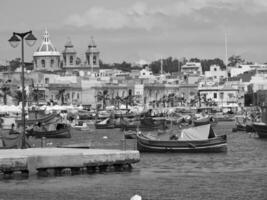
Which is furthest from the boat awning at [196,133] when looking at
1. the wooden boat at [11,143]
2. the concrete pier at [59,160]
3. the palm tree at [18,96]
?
the palm tree at [18,96]

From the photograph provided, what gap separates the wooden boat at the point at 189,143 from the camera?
56719 mm

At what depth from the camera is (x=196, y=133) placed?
57281 millimetres

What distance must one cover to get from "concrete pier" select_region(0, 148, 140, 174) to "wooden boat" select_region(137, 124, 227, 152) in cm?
1287

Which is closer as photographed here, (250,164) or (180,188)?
(180,188)

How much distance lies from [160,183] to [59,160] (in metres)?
3.97

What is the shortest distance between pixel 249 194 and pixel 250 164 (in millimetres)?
13196

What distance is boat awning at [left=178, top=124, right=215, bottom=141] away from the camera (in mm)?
57094

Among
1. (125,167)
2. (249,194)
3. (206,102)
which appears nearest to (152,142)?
(125,167)

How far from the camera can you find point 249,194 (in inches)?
1471

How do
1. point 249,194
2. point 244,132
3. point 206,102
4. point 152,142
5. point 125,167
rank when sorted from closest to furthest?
point 249,194 → point 125,167 → point 152,142 → point 244,132 → point 206,102

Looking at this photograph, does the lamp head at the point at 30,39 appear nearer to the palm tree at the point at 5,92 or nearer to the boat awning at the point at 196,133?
the boat awning at the point at 196,133

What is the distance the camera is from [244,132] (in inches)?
3725

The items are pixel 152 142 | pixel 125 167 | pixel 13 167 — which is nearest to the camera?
pixel 13 167

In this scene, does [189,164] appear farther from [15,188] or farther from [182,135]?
[15,188]
